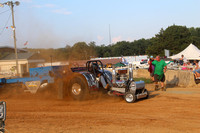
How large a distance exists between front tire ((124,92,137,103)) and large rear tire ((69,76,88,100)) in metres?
1.52

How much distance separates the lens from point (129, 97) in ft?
26.5

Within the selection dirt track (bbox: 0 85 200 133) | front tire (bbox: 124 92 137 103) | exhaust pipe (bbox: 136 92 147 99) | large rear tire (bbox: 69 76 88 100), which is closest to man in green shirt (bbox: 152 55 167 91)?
exhaust pipe (bbox: 136 92 147 99)

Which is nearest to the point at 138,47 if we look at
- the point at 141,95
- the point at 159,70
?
the point at 159,70

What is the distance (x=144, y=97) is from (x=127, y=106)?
143 cm

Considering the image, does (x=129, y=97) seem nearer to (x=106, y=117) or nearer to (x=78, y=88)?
(x=78, y=88)

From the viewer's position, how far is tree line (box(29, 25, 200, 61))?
48.0ft

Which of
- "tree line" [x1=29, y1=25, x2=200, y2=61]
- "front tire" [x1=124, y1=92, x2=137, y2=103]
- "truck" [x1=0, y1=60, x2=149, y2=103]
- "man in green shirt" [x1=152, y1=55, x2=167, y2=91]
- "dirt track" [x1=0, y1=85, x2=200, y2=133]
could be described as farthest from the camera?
"tree line" [x1=29, y1=25, x2=200, y2=61]

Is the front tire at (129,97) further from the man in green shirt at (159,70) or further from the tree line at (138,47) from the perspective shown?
the tree line at (138,47)

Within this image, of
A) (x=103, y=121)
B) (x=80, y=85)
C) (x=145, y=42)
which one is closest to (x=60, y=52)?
(x=80, y=85)

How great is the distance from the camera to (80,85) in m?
8.52

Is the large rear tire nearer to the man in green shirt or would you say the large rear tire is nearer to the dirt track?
the dirt track

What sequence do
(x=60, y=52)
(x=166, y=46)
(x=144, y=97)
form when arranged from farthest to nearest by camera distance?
(x=166, y=46), (x=60, y=52), (x=144, y=97)

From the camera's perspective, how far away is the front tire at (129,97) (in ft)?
26.1

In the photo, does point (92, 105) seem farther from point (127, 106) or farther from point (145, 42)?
point (145, 42)
